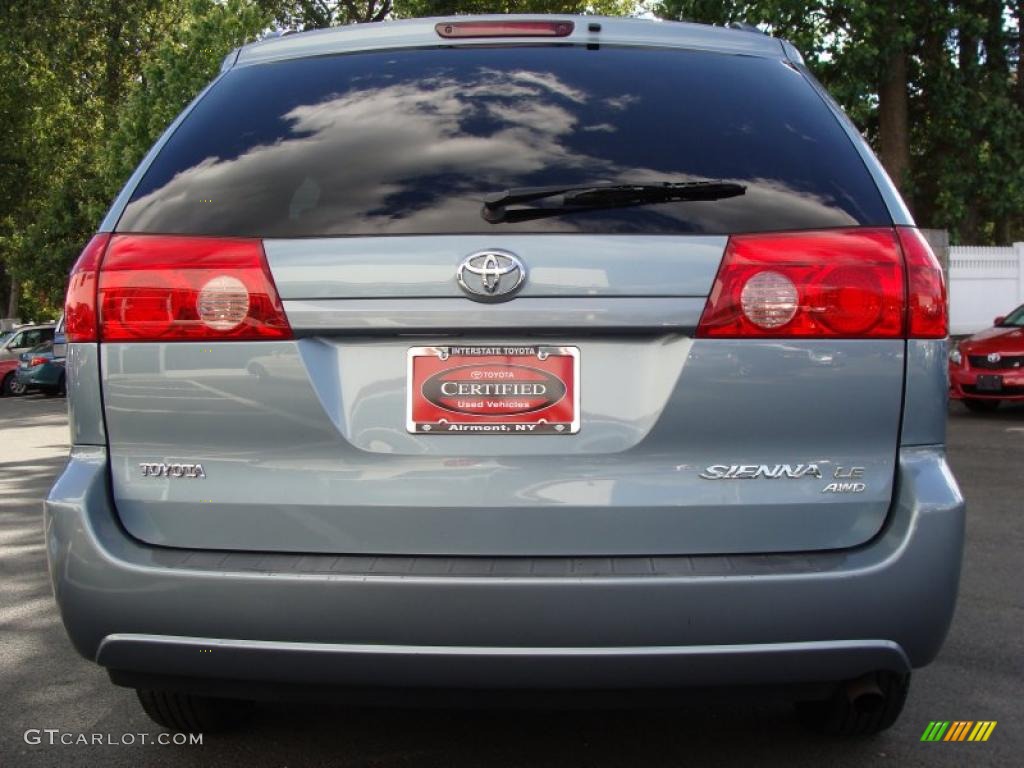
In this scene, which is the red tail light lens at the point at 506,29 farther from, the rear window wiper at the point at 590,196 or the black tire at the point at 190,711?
the black tire at the point at 190,711

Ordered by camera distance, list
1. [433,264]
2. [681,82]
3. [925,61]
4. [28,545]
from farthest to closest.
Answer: [925,61]
[28,545]
[681,82]
[433,264]

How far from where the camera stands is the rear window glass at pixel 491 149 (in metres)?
2.49

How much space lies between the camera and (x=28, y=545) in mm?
6504

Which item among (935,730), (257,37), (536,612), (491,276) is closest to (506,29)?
(491,276)

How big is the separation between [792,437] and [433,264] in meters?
0.83

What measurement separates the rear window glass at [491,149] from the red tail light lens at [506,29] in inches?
5.8

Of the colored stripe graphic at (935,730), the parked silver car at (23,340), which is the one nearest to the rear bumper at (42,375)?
the parked silver car at (23,340)

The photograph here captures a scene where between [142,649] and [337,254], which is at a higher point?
[337,254]

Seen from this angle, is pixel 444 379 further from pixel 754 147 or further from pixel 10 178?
pixel 10 178

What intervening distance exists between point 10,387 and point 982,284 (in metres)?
20.8

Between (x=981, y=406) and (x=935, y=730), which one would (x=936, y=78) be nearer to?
(x=981, y=406)

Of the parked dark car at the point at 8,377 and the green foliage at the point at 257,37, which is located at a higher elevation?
the green foliage at the point at 257,37

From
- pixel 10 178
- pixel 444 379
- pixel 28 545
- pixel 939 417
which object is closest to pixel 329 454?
pixel 444 379

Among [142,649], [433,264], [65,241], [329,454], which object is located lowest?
[65,241]
